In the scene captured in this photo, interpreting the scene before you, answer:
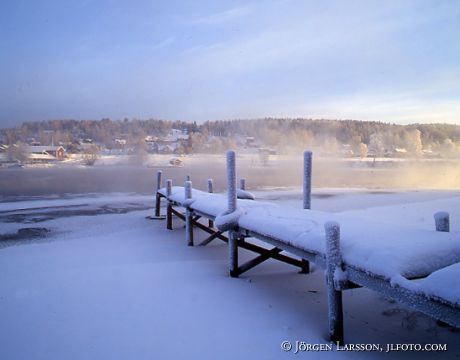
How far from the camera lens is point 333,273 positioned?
4336mm

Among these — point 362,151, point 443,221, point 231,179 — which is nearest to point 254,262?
point 231,179

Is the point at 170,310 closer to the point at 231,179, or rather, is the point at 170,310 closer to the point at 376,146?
the point at 231,179

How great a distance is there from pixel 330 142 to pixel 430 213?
9963 centimetres

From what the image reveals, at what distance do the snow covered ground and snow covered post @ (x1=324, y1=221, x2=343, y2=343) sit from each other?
0.27 metres

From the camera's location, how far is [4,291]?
6.81 meters

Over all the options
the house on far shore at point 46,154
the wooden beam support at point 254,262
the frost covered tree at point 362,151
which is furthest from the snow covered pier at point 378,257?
the frost covered tree at point 362,151

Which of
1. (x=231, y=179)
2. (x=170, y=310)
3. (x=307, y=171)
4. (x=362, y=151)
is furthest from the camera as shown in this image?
(x=362, y=151)

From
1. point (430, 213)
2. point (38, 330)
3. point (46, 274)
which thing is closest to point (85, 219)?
point (46, 274)

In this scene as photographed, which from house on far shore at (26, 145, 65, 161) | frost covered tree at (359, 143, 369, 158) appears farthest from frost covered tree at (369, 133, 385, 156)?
house on far shore at (26, 145, 65, 161)

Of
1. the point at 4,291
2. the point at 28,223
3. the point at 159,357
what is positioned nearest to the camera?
the point at 159,357

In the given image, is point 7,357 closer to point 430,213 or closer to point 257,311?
point 257,311

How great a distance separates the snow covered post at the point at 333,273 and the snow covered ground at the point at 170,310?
27cm

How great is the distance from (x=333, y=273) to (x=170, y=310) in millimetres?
2724

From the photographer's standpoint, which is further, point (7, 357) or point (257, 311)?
point (257, 311)
